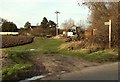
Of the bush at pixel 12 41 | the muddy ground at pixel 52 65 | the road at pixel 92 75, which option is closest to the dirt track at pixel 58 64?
the muddy ground at pixel 52 65

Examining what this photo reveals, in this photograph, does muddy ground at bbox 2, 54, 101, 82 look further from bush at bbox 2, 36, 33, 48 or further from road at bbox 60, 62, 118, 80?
bush at bbox 2, 36, 33, 48

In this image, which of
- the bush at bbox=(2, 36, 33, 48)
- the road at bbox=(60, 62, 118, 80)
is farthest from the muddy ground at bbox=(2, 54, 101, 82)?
the bush at bbox=(2, 36, 33, 48)

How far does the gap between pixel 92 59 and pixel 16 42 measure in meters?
26.0

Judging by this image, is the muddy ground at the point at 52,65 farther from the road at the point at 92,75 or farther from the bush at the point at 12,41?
the bush at the point at 12,41

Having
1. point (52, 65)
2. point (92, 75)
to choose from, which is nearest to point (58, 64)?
point (52, 65)

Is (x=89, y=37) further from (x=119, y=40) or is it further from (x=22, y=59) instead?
(x=22, y=59)

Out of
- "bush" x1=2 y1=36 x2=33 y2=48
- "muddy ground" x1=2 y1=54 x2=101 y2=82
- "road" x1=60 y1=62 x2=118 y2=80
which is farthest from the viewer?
"bush" x1=2 y1=36 x2=33 y2=48

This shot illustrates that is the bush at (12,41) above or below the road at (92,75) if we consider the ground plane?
below

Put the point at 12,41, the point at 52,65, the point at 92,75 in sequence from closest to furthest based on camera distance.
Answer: the point at 92,75 < the point at 52,65 < the point at 12,41

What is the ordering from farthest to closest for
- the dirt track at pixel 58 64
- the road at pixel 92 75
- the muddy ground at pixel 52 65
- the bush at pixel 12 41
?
the bush at pixel 12 41 → the dirt track at pixel 58 64 → the muddy ground at pixel 52 65 → the road at pixel 92 75

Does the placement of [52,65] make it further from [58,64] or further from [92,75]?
[92,75]

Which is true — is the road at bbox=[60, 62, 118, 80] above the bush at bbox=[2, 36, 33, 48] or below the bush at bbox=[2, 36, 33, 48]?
above

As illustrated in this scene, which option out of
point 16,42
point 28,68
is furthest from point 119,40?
point 16,42

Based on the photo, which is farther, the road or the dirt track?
the dirt track
